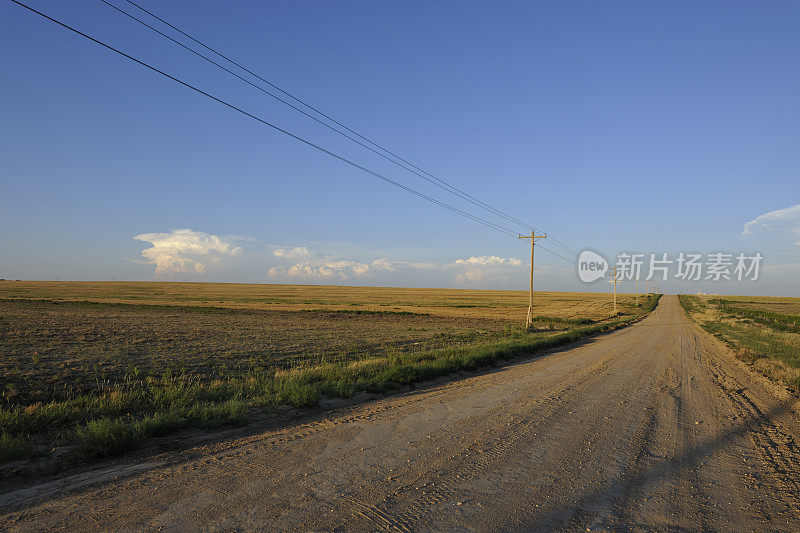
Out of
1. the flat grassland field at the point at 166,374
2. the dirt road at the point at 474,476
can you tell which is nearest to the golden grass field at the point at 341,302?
the flat grassland field at the point at 166,374

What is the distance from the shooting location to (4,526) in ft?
13.6

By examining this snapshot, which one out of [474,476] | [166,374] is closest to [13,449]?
[474,476]

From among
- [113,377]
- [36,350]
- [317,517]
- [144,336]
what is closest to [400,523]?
[317,517]

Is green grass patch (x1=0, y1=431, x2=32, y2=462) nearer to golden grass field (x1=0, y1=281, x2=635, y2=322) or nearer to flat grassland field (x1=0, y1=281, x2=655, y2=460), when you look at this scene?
flat grassland field (x1=0, y1=281, x2=655, y2=460)

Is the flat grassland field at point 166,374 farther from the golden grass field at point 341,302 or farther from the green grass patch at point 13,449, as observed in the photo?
the golden grass field at point 341,302

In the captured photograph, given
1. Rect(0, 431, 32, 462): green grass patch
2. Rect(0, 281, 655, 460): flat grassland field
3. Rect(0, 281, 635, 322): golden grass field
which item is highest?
Rect(0, 431, 32, 462): green grass patch

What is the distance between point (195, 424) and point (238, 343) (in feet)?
55.8

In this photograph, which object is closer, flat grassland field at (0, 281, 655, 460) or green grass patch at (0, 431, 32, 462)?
green grass patch at (0, 431, 32, 462)

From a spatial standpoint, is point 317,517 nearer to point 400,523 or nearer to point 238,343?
point 400,523

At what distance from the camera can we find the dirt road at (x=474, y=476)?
4.39 meters

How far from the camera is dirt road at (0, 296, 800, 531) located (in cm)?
439

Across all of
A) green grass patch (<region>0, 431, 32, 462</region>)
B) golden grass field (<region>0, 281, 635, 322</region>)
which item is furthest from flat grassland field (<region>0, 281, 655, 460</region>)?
golden grass field (<region>0, 281, 635, 322</region>)

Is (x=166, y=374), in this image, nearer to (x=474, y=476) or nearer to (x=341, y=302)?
(x=474, y=476)

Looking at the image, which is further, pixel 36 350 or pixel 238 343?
pixel 238 343
